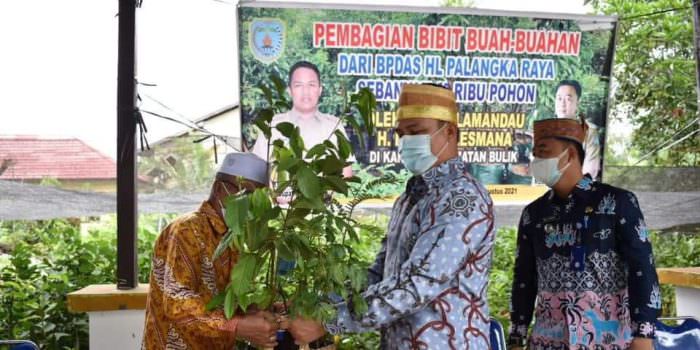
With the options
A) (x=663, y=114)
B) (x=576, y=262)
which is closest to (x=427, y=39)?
(x=576, y=262)

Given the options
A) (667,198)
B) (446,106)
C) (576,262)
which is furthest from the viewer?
(667,198)

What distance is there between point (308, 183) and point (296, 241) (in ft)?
0.50

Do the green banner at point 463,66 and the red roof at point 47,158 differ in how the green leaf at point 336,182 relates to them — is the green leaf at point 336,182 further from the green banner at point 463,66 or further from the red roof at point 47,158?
the red roof at point 47,158

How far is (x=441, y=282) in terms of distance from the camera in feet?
6.79

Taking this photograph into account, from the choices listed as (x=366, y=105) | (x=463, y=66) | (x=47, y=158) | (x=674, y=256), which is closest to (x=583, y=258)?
(x=366, y=105)

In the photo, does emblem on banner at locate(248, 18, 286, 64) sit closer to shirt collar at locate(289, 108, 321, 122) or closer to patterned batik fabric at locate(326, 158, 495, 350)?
shirt collar at locate(289, 108, 321, 122)

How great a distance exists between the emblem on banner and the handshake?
1674mm

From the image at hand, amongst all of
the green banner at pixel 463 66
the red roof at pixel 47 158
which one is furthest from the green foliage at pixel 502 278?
the red roof at pixel 47 158

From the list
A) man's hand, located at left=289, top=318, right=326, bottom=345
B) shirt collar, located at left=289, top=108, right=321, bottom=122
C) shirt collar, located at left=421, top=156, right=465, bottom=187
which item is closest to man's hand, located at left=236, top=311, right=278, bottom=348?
man's hand, located at left=289, top=318, right=326, bottom=345

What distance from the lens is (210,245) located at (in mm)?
2482

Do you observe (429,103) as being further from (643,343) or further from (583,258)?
(643,343)

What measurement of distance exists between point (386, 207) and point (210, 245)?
161 cm

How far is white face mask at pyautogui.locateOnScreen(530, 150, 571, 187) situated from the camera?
2.78 metres

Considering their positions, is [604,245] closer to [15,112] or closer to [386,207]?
[386,207]
